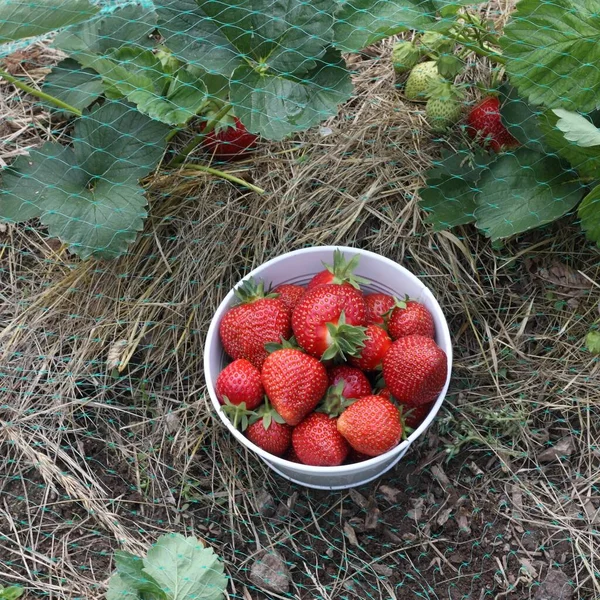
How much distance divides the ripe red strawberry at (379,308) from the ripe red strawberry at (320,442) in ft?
0.67

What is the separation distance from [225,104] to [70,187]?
1.14 feet

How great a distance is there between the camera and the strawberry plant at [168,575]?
120 centimetres

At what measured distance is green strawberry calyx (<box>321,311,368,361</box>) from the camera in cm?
120

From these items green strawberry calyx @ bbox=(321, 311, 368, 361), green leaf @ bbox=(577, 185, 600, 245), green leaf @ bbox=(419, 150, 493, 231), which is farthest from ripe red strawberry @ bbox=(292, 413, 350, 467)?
green leaf @ bbox=(577, 185, 600, 245)

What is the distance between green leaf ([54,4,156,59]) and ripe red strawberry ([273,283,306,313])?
23.0 inches

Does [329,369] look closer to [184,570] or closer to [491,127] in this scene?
[184,570]

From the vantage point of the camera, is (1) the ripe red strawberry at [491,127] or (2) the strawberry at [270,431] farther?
(1) the ripe red strawberry at [491,127]

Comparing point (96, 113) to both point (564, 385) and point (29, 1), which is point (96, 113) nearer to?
point (29, 1)

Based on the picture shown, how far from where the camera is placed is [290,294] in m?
1.34

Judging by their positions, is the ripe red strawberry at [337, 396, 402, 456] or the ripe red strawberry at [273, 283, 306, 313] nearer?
the ripe red strawberry at [337, 396, 402, 456]

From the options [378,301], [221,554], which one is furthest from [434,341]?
[221,554]

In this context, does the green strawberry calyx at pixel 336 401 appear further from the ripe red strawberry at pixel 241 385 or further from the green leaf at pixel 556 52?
the green leaf at pixel 556 52

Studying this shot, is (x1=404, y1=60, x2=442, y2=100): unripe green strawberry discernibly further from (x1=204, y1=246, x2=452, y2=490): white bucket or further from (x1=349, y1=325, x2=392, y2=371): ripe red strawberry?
(x1=349, y1=325, x2=392, y2=371): ripe red strawberry

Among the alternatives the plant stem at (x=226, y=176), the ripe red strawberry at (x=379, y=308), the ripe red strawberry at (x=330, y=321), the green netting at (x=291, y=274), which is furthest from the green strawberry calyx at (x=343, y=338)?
the plant stem at (x=226, y=176)
